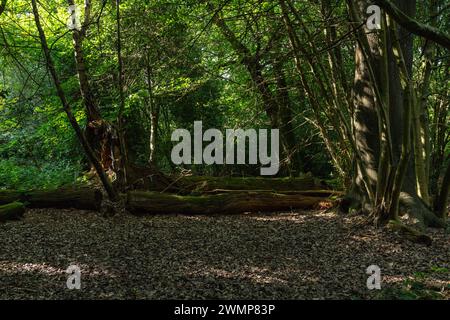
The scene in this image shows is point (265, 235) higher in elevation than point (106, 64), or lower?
lower

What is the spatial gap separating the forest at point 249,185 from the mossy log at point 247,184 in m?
0.03

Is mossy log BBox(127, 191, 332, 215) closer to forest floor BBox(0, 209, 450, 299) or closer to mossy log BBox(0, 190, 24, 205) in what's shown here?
forest floor BBox(0, 209, 450, 299)

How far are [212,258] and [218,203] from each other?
3.07 m

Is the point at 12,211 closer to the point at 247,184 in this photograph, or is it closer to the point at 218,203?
the point at 218,203

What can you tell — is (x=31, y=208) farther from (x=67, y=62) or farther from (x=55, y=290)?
(x=67, y=62)

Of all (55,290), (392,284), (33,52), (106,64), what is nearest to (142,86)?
(106,64)

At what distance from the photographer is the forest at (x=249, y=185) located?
466cm

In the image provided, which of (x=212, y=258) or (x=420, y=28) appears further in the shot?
(x=212, y=258)

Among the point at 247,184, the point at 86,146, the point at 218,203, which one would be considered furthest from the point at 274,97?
the point at 86,146

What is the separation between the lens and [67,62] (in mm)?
12828

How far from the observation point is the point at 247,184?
957cm

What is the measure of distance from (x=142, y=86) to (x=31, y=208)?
4.04 metres
